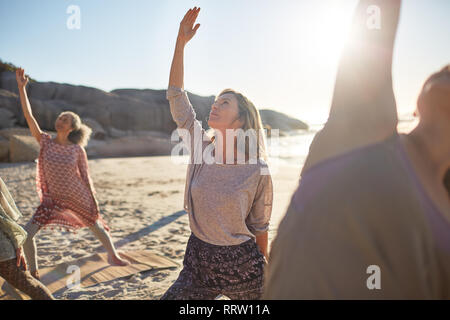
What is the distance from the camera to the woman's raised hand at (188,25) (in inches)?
80.4

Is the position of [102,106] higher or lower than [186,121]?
higher

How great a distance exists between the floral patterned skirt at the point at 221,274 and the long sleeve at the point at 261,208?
177 millimetres

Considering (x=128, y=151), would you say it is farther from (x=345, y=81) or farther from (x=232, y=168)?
(x=345, y=81)

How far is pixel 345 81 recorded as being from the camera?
75cm

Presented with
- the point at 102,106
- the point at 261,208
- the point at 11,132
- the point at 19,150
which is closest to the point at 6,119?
the point at 11,132

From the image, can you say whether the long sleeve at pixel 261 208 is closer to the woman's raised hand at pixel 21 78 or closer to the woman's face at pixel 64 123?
the woman's face at pixel 64 123

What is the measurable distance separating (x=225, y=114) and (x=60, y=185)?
7.40ft

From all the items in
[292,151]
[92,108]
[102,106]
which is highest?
[102,106]

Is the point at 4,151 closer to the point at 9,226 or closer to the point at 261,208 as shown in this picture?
the point at 9,226

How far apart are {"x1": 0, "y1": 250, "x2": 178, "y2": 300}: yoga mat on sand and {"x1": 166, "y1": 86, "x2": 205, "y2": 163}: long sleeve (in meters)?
2.34

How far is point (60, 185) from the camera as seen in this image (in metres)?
3.44

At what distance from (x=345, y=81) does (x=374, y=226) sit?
333mm
